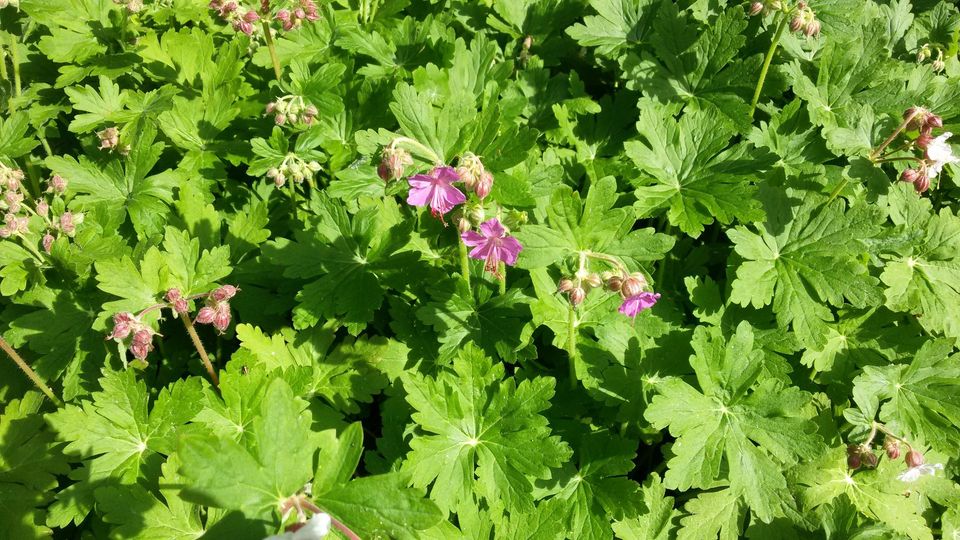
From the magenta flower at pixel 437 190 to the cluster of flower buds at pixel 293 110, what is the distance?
1.37 meters

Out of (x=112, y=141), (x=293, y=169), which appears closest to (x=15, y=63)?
(x=112, y=141)

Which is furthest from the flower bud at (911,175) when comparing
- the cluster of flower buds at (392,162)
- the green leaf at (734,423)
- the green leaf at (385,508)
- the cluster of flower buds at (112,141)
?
the cluster of flower buds at (112,141)

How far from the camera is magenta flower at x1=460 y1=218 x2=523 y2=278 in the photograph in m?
2.35

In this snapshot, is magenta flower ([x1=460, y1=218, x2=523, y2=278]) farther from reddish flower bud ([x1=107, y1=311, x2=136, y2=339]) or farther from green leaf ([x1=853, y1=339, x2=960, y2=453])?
green leaf ([x1=853, y1=339, x2=960, y2=453])

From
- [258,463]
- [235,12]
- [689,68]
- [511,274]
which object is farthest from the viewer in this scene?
[689,68]

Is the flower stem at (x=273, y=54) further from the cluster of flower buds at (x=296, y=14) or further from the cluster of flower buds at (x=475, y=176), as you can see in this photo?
the cluster of flower buds at (x=475, y=176)

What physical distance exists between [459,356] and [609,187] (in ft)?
3.29

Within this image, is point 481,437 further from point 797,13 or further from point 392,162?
point 797,13

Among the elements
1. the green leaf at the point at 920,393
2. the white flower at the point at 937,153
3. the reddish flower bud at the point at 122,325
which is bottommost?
the green leaf at the point at 920,393

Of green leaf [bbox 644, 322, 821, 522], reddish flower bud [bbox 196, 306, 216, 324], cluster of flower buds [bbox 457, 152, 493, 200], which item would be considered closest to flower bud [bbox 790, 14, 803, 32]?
green leaf [bbox 644, 322, 821, 522]

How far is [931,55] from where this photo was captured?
4.18 metres

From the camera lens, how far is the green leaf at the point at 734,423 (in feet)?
8.92

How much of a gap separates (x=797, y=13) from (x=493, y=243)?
2.11m

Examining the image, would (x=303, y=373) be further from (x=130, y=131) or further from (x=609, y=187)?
(x=130, y=131)
